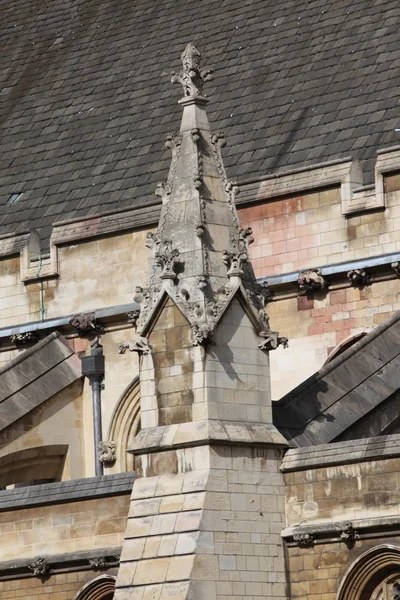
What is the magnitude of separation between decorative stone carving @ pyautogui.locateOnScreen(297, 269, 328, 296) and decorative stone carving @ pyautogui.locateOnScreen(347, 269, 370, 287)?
424 mm

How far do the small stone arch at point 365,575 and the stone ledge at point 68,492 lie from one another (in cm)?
276

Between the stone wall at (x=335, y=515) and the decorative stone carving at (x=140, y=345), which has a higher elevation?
the decorative stone carving at (x=140, y=345)

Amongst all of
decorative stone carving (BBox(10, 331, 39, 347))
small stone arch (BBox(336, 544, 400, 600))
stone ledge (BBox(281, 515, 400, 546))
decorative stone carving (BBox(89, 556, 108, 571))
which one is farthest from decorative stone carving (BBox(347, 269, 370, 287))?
small stone arch (BBox(336, 544, 400, 600))

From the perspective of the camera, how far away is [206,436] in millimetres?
22719

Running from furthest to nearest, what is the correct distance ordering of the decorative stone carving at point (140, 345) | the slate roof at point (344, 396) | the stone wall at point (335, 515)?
the slate roof at point (344, 396), the decorative stone carving at point (140, 345), the stone wall at point (335, 515)

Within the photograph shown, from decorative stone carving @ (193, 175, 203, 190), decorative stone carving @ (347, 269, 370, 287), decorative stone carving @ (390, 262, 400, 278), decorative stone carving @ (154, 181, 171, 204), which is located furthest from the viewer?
decorative stone carving @ (347, 269, 370, 287)

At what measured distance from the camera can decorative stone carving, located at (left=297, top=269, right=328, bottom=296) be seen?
29.3m

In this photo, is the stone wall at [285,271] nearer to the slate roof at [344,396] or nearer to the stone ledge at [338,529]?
the slate roof at [344,396]

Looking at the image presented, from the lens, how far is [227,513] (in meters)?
22.8

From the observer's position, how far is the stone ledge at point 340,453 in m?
22.2

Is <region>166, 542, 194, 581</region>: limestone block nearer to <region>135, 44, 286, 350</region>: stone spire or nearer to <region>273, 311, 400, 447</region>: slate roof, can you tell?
<region>273, 311, 400, 447</region>: slate roof

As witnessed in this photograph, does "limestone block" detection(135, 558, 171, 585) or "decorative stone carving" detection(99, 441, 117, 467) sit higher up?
"decorative stone carving" detection(99, 441, 117, 467)

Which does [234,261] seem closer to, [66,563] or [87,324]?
[66,563]

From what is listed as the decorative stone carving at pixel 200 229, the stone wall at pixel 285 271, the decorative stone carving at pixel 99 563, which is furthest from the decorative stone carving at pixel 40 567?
the stone wall at pixel 285 271
